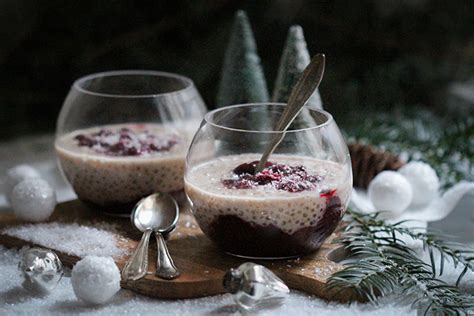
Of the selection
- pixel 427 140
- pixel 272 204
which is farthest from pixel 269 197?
pixel 427 140

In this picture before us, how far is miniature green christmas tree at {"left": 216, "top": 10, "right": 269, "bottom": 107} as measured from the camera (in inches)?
84.0

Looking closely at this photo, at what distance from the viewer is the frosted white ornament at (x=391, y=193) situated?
6.09 ft

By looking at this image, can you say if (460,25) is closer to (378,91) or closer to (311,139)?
(378,91)

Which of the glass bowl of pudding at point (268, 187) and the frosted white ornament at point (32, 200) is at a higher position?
the glass bowl of pudding at point (268, 187)

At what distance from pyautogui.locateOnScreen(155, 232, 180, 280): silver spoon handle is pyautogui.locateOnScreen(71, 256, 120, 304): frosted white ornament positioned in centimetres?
9

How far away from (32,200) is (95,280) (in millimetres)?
442

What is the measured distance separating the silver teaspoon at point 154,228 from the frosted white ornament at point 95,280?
0.06m

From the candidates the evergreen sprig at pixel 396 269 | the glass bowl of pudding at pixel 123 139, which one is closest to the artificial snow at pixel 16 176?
the glass bowl of pudding at pixel 123 139

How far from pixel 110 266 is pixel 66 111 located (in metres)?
0.61

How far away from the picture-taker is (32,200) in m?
1.77

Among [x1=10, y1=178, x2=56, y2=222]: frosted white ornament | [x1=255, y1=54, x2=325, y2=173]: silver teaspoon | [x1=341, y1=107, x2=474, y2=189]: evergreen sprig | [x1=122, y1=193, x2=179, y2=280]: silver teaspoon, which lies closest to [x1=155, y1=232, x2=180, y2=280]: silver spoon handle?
[x1=122, y1=193, x2=179, y2=280]: silver teaspoon

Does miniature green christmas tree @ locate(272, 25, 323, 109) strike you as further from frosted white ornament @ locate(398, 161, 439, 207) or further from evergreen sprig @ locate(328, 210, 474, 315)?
evergreen sprig @ locate(328, 210, 474, 315)

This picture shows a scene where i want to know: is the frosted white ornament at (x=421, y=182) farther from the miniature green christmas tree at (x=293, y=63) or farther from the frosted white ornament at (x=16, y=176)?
the frosted white ornament at (x=16, y=176)

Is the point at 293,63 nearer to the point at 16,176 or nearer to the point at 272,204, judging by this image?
the point at 272,204
